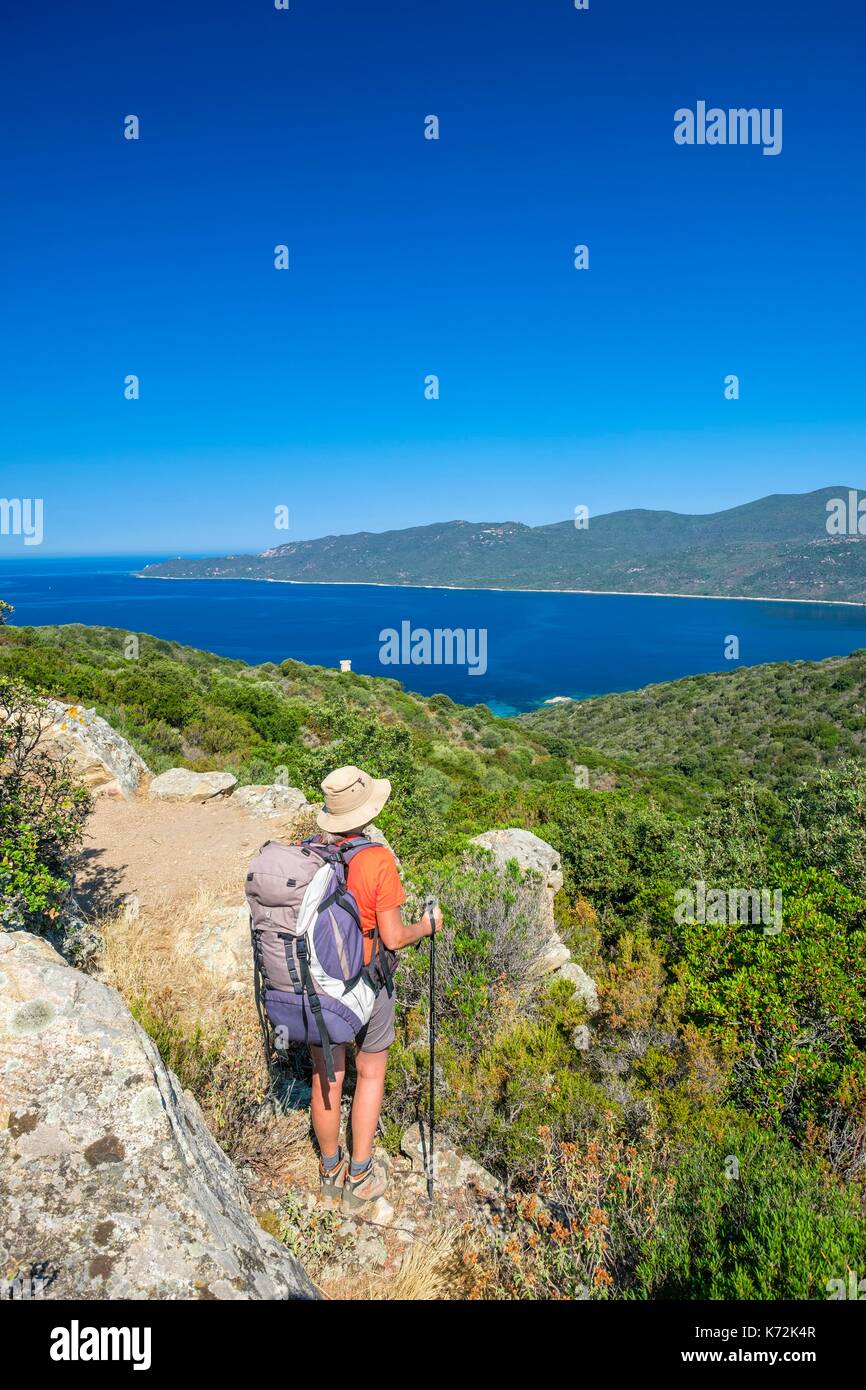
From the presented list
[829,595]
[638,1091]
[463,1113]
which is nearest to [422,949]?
[463,1113]

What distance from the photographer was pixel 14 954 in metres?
2.97

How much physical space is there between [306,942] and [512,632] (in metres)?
145

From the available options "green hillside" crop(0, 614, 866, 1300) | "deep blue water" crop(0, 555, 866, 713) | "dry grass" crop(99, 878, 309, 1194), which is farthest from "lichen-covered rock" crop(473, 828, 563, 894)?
"deep blue water" crop(0, 555, 866, 713)

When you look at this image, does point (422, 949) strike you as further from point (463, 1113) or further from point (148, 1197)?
point (148, 1197)

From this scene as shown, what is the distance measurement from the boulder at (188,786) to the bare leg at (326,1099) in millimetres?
8073

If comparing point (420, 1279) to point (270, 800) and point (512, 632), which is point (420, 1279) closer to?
point (270, 800)

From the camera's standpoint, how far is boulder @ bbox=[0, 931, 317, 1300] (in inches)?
77.8

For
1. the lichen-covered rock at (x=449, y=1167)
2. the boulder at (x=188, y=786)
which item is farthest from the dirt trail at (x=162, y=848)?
the lichen-covered rock at (x=449, y=1167)

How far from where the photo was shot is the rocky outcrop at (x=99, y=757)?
975cm

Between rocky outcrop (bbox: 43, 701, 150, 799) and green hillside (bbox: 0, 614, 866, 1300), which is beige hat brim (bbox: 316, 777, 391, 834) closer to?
green hillside (bbox: 0, 614, 866, 1300)

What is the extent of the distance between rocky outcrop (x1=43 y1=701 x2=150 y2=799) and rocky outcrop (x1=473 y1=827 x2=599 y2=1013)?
600cm

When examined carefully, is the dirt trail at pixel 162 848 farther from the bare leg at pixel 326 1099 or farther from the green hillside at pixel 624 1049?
the bare leg at pixel 326 1099

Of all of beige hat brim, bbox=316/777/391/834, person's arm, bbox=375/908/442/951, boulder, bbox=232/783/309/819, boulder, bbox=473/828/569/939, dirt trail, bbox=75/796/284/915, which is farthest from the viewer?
boulder, bbox=232/783/309/819

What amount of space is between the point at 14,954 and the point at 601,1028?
4.45 metres
